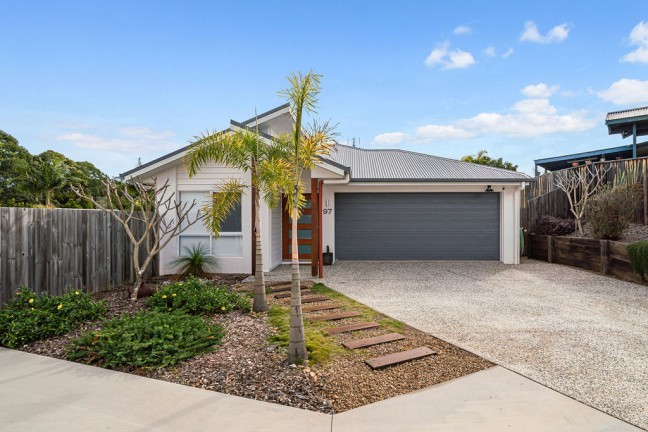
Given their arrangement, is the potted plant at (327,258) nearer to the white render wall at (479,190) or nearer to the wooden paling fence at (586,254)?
the white render wall at (479,190)

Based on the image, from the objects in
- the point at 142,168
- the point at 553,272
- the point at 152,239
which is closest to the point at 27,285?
the point at 152,239

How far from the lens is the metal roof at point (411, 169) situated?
38.4 ft

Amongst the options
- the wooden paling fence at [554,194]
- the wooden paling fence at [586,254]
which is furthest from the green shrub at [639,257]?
the wooden paling fence at [554,194]

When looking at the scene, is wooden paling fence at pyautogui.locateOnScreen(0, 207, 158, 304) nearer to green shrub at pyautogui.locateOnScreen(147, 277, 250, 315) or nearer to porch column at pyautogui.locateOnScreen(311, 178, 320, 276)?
green shrub at pyautogui.locateOnScreen(147, 277, 250, 315)

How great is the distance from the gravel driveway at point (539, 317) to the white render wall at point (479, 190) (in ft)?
3.71

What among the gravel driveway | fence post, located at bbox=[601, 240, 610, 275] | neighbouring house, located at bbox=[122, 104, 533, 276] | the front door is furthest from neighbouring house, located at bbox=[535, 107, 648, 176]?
the front door

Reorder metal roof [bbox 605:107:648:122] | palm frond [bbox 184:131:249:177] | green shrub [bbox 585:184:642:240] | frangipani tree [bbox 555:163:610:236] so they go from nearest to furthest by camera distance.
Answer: palm frond [bbox 184:131:249:177] < green shrub [bbox 585:184:642:240] < frangipani tree [bbox 555:163:610:236] < metal roof [bbox 605:107:648:122]

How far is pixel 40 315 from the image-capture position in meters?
5.06

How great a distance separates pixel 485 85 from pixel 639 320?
8.84 m

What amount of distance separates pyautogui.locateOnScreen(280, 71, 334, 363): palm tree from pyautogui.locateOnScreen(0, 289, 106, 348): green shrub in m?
3.38

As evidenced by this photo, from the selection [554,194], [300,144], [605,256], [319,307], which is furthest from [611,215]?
[300,144]

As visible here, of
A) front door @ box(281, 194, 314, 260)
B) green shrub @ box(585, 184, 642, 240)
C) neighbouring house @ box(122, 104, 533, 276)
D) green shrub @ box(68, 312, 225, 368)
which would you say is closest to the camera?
green shrub @ box(68, 312, 225, 368)

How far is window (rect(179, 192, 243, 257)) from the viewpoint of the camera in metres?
10.2

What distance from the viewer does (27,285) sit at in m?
5.96
